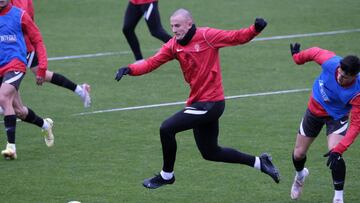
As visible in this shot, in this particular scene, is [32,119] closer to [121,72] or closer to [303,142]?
[121,72]

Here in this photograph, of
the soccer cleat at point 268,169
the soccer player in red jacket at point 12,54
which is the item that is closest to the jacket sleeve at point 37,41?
the soccer player in red jacket at point 12,54

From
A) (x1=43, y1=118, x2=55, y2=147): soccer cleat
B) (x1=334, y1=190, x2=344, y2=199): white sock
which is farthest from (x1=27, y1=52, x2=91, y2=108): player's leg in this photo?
(x1=334, y1=190, x2=344, y2=199): white sock

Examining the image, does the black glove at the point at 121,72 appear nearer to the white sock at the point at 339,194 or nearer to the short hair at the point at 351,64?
the short hair at the point at 351,64

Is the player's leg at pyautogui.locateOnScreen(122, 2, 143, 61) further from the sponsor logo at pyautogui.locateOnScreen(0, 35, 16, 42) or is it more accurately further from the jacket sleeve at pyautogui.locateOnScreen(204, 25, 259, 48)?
the jacket sleeve at pyautogui.locateOnScreen(204, 25, 259, 48)

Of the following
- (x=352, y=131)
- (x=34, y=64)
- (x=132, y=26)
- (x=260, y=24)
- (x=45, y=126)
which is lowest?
(x=132, y=26)

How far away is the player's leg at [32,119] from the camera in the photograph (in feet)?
39.1

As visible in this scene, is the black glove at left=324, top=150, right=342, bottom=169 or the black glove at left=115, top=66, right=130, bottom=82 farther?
the black glove at left=115, top=66, right=130, bottom=82

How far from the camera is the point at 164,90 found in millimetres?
15594

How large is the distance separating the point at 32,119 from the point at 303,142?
14.1 feet

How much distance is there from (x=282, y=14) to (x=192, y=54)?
13.1m

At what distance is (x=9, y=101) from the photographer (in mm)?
11375

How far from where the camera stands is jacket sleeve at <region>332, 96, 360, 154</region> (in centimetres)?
889

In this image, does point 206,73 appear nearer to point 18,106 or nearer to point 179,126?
point 179,126

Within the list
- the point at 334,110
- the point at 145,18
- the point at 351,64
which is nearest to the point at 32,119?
the point at 334,110
